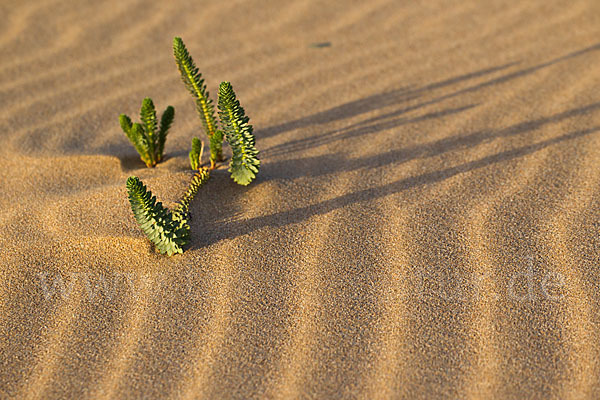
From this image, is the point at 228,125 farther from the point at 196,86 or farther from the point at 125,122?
the point at 125,122

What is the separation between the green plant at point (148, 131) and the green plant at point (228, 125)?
16 cm

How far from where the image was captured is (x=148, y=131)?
266 cm

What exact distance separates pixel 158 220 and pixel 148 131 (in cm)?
65

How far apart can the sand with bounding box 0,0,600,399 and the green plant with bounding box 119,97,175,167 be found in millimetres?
77

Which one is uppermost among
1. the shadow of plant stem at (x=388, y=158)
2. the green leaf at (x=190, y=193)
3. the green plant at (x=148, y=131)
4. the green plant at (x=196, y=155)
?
the green plant at (x=148, y=131)

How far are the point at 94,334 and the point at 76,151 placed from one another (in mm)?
1221

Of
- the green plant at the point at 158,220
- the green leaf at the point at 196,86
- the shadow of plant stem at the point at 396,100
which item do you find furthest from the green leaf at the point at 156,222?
the shadow of plant stem at the point at 396,100

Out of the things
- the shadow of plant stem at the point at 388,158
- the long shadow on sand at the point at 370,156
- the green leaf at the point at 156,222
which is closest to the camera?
the green leaf at the point at 156,222

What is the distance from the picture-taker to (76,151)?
9.73 ft

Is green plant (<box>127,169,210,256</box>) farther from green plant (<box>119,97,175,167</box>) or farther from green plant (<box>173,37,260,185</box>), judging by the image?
green plant (<box>119,97,175,167</box>)

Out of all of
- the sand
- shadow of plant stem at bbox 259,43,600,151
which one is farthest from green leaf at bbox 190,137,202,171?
shadow of plant stem at bbox 259,43,600,151

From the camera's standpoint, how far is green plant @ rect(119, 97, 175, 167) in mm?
2600

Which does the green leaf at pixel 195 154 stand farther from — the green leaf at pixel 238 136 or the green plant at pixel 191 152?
the green leaf at pixel 238 136

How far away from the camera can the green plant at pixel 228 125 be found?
7.70 feet
